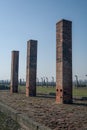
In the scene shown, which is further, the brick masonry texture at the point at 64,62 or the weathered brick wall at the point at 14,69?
the weathered brick wall at the point at 14,69

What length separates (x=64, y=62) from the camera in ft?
42.3

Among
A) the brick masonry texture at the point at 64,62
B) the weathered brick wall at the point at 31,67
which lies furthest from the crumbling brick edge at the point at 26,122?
the weathered brick wall at the point at 31,67

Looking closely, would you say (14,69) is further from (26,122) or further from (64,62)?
(26,122)

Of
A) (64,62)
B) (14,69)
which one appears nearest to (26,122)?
(64,62)

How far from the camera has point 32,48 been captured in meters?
19.3

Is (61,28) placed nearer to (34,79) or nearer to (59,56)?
(59,56)

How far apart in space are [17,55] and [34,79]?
5.93m

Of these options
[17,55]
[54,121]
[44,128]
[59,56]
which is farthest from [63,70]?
[17,55]

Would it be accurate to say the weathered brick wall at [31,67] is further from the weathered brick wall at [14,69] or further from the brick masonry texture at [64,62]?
the brick masonry texture at [64,62]

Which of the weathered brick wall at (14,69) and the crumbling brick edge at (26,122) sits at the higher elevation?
the weathered brick wall at (14,69)

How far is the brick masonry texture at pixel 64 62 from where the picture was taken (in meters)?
12.8

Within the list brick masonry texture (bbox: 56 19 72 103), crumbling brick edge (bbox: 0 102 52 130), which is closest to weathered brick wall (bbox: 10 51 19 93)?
brick masonry texture (bbox: 56 19 72 103)

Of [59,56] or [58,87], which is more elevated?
[59,56]

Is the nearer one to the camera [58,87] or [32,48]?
[58,87]
